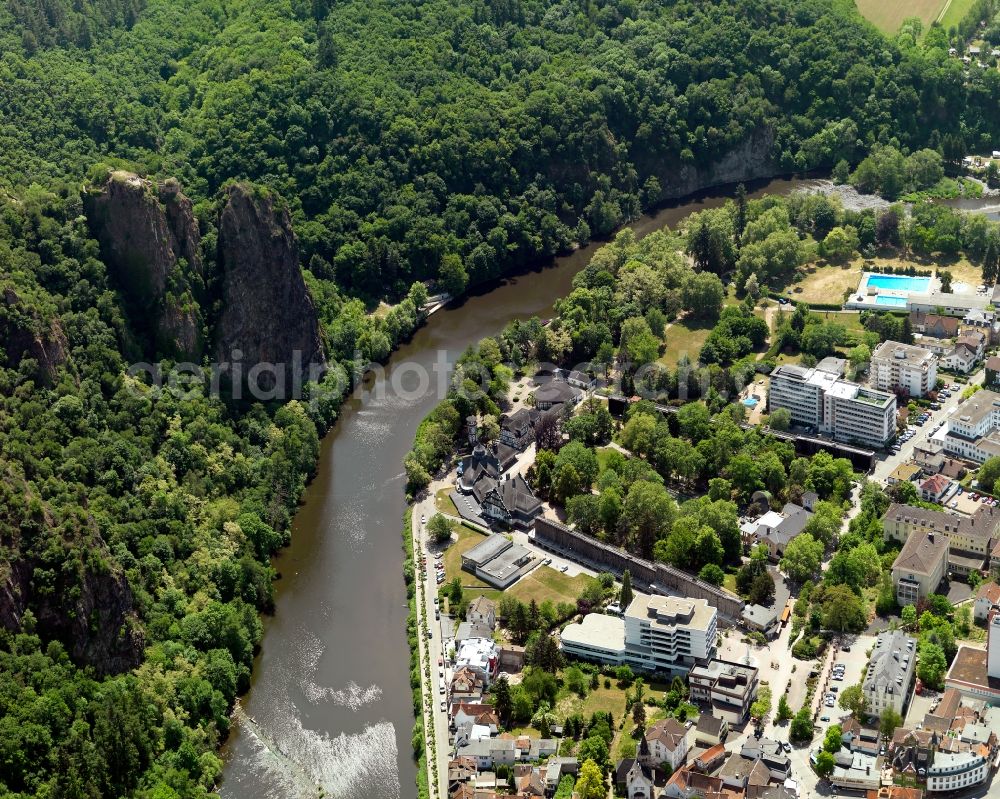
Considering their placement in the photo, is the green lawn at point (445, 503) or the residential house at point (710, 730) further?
the green lawn at point (445, 503)

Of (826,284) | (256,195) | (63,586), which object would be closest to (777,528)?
(826,284)

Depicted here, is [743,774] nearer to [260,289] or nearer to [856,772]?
[856,772]

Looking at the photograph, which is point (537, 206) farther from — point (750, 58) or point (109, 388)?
point (109, 388)

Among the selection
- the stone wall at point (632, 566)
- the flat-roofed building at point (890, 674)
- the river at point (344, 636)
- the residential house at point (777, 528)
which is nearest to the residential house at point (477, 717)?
the river at point (344, 636)

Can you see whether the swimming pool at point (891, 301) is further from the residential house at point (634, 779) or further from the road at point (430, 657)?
the residential house at point (634, 779)

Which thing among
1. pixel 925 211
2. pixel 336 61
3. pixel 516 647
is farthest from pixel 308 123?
pixel 516 647
